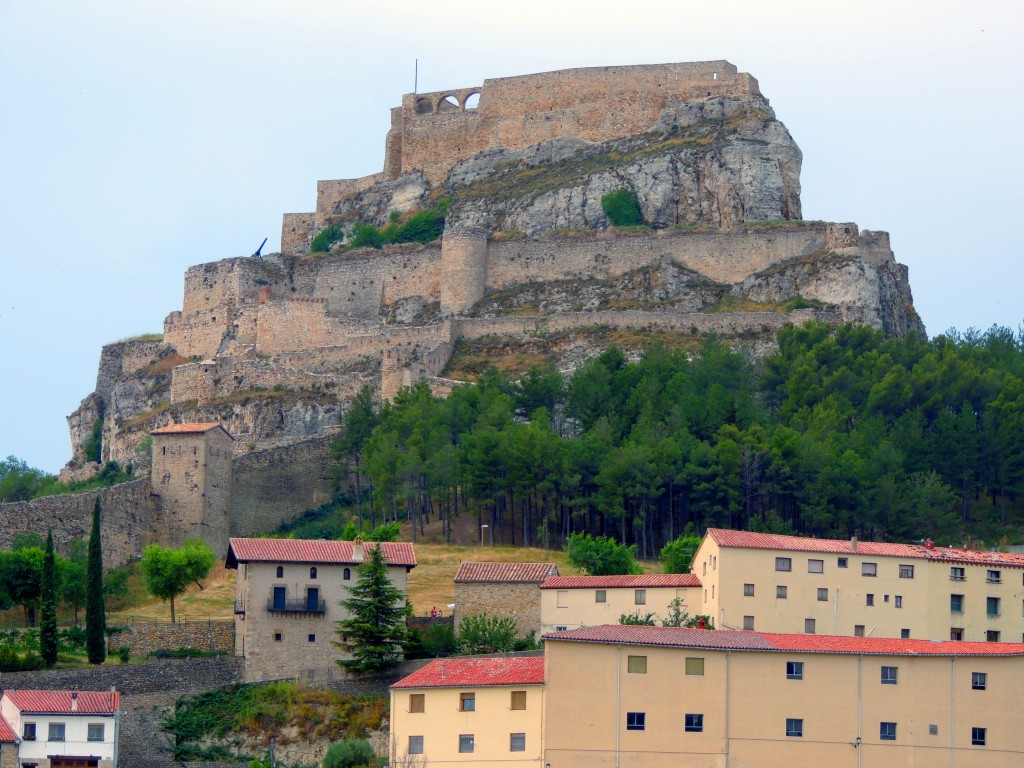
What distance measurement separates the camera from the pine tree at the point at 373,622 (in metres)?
58.5

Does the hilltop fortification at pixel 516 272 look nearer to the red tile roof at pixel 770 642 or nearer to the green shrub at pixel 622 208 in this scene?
the green shrub at pixel 622 208

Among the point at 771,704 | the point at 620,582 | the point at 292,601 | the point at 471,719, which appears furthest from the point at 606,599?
the point at 471,719

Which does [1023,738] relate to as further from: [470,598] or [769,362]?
[769,362]

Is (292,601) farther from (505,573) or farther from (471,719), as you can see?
(471,719)

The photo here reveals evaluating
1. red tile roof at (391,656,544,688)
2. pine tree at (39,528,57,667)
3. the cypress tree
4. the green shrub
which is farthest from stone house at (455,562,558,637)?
the green shrub

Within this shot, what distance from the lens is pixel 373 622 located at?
2327 inches

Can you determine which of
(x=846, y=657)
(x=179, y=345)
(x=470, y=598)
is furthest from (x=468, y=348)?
(x=846, y=657)

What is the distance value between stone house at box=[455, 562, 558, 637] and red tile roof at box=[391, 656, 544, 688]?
5926mm

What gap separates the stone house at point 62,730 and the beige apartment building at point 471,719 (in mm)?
7486

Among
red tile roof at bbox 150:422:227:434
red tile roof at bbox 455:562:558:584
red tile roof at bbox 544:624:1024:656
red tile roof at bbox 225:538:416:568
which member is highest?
red tile roof at bbox 150:422:227:434

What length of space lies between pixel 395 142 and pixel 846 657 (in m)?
72.3

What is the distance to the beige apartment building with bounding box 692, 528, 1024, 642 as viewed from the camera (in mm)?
59375

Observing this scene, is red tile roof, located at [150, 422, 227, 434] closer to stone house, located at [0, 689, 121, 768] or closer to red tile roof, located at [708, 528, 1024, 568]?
red tile roof, located at [708, 528, 1024, 568]

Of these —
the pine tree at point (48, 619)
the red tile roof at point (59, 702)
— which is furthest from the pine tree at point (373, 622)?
the pine tree at point (48, 619)
